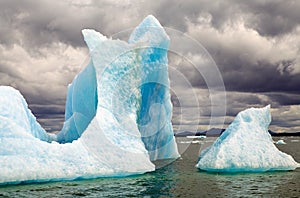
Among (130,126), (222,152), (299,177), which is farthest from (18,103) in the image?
(299,177)

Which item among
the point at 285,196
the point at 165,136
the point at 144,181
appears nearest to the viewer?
the point at 285,196

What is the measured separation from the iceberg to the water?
2.01 feet

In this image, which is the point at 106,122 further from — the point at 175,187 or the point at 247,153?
the point at 247,153

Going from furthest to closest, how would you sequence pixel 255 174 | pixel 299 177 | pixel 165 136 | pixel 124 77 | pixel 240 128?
pixel 165 136 < pixel 124 77 < pixel 240 128 < pixel 255 174 < pixel 299 177

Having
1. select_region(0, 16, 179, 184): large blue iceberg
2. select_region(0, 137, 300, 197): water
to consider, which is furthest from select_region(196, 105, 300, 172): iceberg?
select_region(0, 16, 179, 184): large blue iceberg

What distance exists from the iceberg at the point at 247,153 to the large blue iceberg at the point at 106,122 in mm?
3149

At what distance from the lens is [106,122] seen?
57.6 ft

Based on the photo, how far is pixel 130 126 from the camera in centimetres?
1822

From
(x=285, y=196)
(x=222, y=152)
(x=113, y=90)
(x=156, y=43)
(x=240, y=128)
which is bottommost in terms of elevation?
(x=285, y=196)

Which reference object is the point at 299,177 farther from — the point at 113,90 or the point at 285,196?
the point at 113,90

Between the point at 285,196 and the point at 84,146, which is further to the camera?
the point at 84,146

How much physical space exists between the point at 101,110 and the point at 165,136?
23.8 ft

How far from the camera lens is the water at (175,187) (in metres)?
12.7

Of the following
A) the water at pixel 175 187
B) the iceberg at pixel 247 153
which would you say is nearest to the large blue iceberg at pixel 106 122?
the water at pixel 175 187
